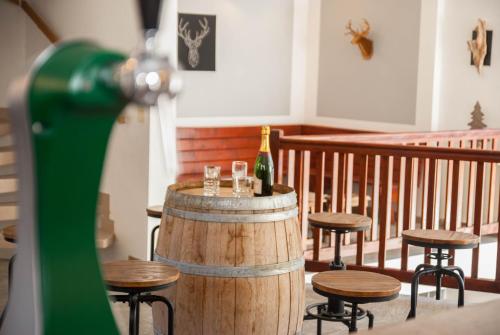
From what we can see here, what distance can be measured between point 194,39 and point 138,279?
22.8 feet

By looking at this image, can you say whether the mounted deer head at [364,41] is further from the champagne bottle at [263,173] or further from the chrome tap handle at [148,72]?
the chrome tap handle at [148,72]

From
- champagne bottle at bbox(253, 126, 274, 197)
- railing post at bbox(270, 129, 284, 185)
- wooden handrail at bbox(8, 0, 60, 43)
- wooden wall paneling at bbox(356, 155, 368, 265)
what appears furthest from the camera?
wooden handrail at bbox(8, 0, 60, 43)

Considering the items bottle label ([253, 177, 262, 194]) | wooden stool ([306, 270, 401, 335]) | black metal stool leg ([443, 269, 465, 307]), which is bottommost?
black metal stool leg ([443, 269, 465, 307])

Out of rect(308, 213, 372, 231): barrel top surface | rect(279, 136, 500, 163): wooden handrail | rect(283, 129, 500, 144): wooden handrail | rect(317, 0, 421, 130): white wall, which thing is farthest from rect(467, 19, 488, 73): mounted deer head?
rect(308, 213, 372, 231): barrel top surface

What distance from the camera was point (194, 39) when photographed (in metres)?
10.0

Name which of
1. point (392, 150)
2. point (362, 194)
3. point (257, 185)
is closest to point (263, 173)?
point (257, 185)

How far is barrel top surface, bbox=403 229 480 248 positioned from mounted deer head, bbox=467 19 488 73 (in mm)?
4909

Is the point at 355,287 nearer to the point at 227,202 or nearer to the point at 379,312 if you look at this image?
the point at 227,202

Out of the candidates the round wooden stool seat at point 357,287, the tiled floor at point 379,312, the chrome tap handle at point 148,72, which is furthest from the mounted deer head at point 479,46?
the chrome tap handle at point 148,72

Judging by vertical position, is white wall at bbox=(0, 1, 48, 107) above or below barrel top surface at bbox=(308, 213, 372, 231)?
above

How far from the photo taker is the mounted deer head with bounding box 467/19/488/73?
915cm

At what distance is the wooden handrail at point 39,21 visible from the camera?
24.4 ft

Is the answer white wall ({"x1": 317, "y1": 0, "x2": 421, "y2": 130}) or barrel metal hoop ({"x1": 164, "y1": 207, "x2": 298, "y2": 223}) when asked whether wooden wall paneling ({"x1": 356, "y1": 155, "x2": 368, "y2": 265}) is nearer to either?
barrel metal hoop ({"x1": 164, "y1": 207, "x2": 298, "y2": 223})

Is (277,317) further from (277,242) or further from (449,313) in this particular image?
(449,313)
